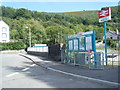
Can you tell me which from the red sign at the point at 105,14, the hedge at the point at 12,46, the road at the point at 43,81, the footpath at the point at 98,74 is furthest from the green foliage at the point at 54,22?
the road at the point at 43,81

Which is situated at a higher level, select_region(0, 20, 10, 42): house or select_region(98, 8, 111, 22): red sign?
select_region(0, 20, 10, 42): house

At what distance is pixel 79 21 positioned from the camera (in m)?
147

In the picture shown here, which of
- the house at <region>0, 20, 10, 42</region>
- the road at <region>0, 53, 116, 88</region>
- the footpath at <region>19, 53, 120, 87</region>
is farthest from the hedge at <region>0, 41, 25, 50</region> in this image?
the road at <region>0, 53, 116, 88</region>

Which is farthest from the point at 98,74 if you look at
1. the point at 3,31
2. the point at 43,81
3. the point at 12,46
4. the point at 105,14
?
the point at 3,31

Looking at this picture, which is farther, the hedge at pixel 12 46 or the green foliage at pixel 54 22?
the green foliage at pixel 54 22

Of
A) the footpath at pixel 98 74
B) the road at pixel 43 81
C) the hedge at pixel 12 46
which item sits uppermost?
the hedge at pixel 12 46

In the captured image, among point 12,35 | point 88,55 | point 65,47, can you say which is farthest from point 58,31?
point 88,55

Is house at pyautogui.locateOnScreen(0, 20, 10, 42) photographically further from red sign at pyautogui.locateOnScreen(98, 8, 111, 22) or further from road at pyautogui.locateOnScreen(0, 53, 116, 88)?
road at pyautogui.locateOnScreen(0, 53, 116, 88)

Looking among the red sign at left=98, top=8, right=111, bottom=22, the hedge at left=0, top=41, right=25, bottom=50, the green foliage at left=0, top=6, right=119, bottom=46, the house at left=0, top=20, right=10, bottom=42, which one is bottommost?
the hedge at left=0, top=41, right=25, bottom=50

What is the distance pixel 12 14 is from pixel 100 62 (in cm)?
13102

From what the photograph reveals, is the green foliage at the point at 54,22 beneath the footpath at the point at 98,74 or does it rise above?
above

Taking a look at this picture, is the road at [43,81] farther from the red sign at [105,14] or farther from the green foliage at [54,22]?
the green foliage at [54,22]

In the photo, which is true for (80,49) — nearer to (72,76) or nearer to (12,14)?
(72,76)

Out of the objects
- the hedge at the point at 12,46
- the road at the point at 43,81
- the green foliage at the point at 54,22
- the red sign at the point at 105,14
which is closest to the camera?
the road at the point at 43,81
